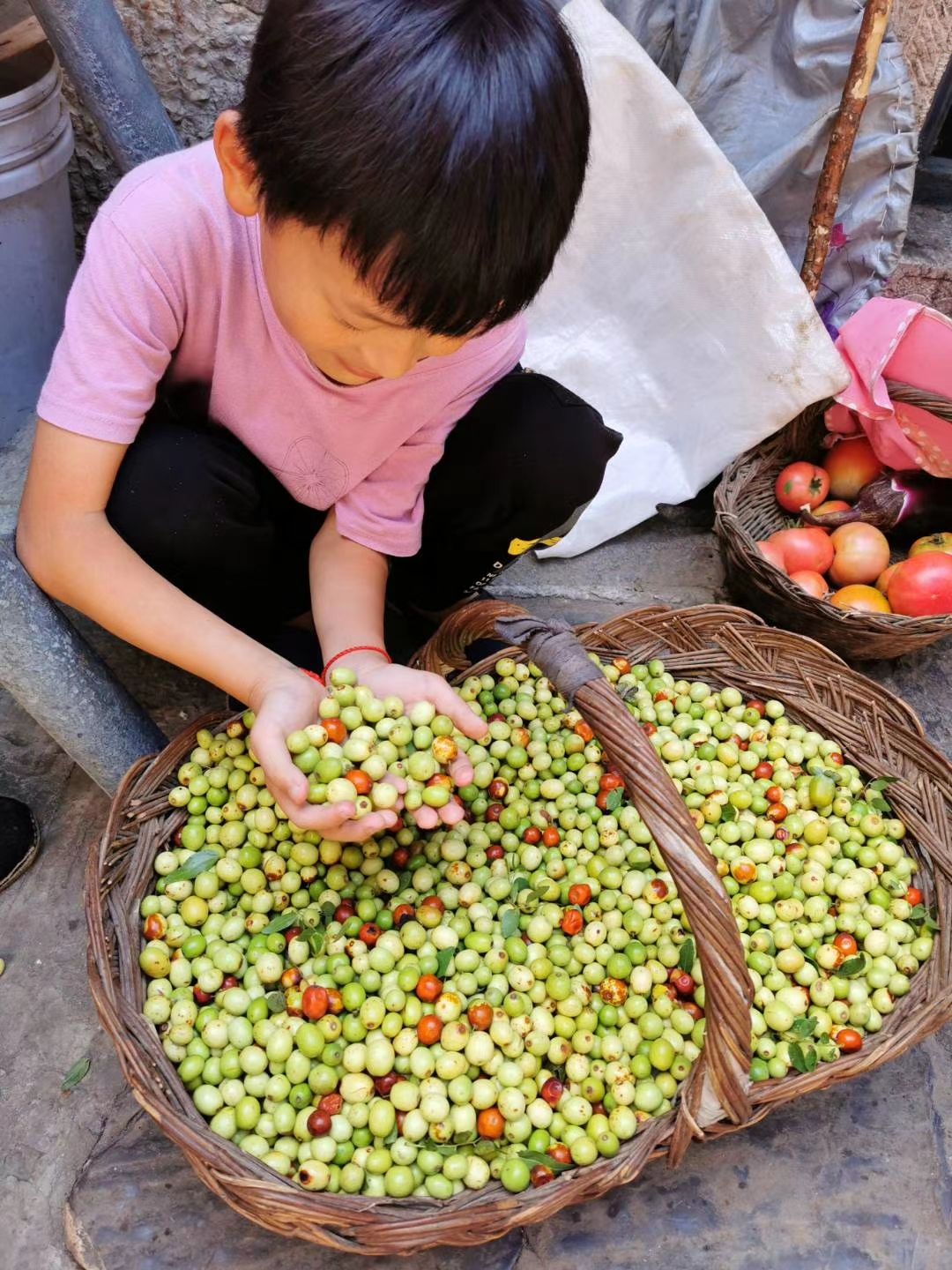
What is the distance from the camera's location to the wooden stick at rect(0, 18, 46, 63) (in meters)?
2.04

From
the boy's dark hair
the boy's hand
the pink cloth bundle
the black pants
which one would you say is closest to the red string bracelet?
the boy's hand

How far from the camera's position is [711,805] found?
1666 millimetres

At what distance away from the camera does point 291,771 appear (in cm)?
129

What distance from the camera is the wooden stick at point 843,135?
2113mm

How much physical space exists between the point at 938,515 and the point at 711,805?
4.45ft

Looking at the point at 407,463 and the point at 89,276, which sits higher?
the point at 89,276

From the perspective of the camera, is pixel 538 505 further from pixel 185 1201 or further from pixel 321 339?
pixel 185 1201

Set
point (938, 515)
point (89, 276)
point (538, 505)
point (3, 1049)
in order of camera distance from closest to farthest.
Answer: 1. point (89, 276)
2. point (3, 1049)
3. point (538, 505)
4. point (938, 515)

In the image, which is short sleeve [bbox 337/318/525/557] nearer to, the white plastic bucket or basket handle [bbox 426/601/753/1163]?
basket handle [bbox 426/601/753/1163]

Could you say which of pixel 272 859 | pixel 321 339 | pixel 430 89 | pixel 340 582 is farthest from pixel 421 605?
pixel 430 89

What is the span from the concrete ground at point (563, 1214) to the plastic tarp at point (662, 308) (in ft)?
5.00

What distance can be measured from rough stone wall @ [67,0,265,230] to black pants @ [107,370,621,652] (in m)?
1.31

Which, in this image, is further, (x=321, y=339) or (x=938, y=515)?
(x=938, y=515)

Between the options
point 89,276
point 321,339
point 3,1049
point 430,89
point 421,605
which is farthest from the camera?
point 421,605
